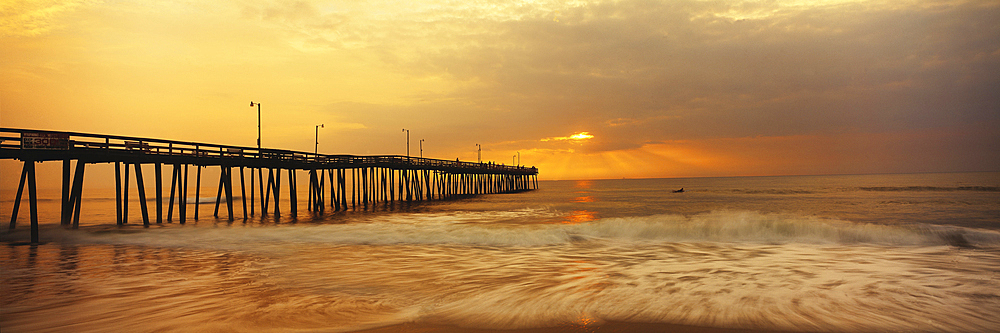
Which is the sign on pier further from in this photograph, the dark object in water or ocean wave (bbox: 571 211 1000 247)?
the dark object in water

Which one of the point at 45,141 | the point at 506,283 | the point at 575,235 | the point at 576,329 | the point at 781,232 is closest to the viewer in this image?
the point at 576,329

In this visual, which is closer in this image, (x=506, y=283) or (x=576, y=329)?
(x=576, y=329)

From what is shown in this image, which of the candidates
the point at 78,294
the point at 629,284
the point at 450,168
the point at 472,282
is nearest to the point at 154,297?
the point at 78,294

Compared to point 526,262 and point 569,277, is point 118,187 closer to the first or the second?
point 526,262

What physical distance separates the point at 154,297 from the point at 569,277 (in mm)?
8446

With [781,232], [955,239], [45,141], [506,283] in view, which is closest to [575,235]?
[781,232]

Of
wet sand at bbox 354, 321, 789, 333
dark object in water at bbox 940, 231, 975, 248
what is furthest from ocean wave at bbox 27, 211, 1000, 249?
wet sand at bbox 354, 321, 789, 333

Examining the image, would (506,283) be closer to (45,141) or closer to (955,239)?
(955,239)

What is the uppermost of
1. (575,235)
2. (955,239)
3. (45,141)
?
(45,141)

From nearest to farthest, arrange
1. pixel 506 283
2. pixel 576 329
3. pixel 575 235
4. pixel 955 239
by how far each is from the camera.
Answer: pixel 576 329 → pixel 506 283 → pixel 955 239 → pixel 575 235

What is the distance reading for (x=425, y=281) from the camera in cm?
1152

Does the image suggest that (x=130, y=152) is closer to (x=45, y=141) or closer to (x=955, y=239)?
(x=45, y=141)

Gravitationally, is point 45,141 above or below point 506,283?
above

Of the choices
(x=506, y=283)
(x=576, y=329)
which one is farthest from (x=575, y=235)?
(x=576, y=329)
